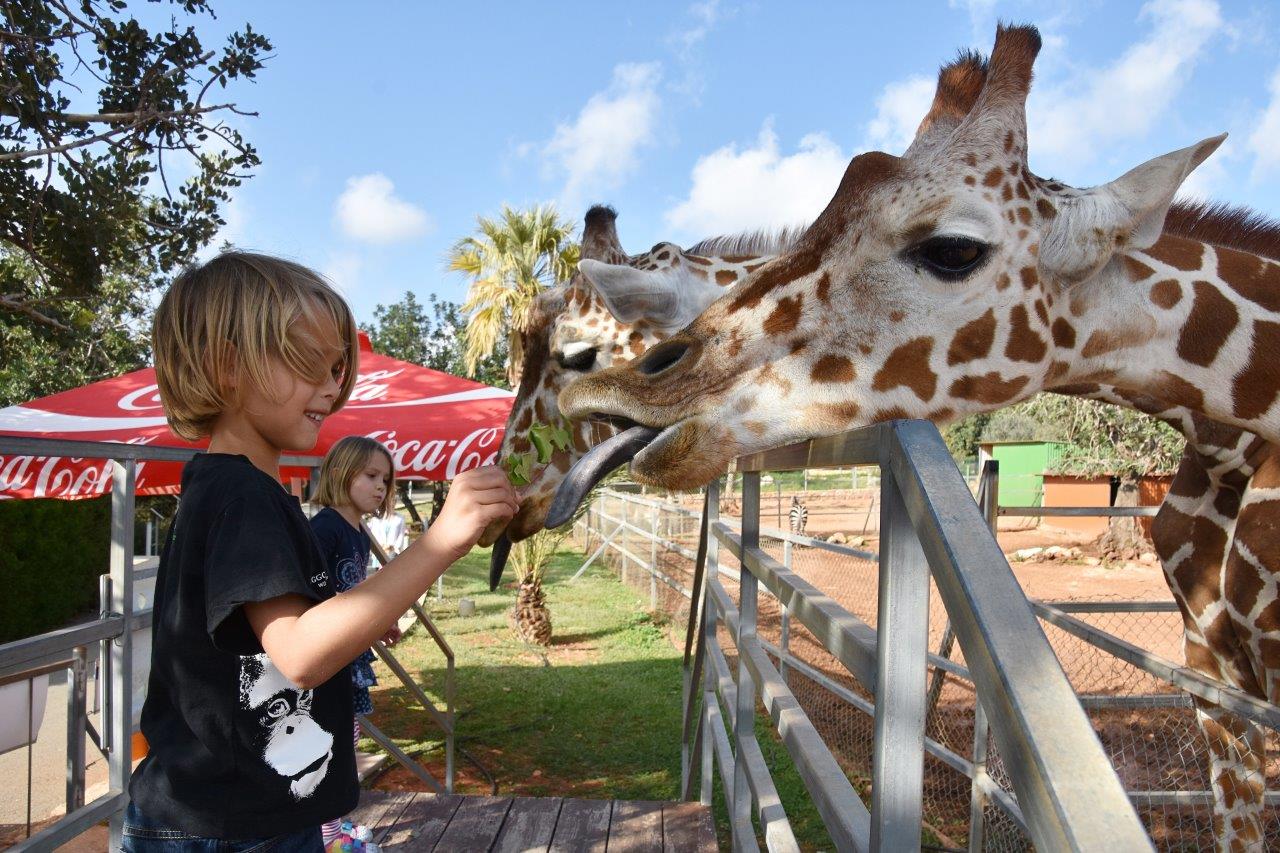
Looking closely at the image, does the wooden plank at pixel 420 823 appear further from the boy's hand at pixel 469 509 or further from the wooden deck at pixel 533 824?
the boy's hand at pixel 469 509

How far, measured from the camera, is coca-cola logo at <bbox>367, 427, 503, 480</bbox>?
4789mm

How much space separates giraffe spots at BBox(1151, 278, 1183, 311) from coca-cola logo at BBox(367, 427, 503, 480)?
11.2 ft

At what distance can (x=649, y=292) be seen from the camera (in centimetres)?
386

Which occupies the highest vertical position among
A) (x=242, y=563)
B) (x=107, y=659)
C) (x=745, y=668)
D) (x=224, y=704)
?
(x=242, y=563)


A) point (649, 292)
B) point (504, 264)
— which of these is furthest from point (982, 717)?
point (504, 264)

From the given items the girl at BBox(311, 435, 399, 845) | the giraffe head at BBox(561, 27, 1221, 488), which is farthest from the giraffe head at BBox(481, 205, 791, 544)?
the giraffe head at BBox(561, 27, 1221, 488)

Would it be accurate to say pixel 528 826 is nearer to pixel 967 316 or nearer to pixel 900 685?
pixel 967 316

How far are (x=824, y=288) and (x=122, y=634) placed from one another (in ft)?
7.72

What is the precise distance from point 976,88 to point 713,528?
2.01 m

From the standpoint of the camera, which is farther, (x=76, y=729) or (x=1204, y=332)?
(x=76, y=729)

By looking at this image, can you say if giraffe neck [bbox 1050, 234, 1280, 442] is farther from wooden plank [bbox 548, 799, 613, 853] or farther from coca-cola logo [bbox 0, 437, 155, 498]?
coca-cola logo [bbox 0, 437, 155, 498]

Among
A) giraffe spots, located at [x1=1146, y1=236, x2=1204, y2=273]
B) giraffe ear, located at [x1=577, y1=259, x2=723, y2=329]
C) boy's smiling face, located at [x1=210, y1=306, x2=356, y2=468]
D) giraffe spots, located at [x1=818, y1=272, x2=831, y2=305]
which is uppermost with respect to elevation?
giraffe ear, located at [x1=577, y1=259, x2=723, y2=329]

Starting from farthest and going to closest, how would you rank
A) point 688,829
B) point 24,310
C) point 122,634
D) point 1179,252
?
1. point 24,310
2. point 688,829
3. point 122,634
4. point 1179,252

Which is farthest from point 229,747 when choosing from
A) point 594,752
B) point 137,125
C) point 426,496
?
point 426,496
